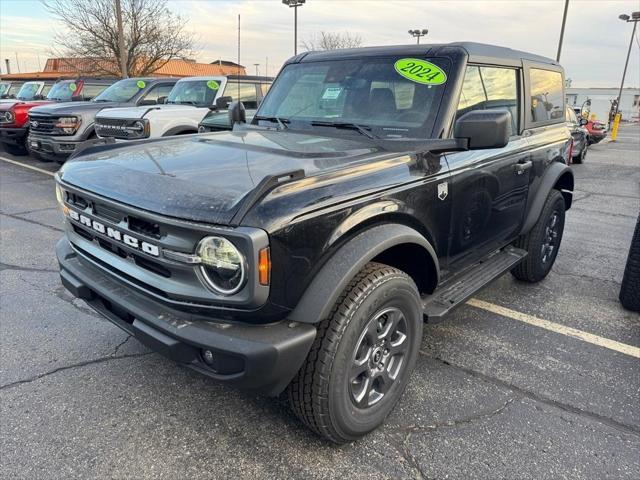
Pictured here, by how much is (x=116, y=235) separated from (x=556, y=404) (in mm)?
2552

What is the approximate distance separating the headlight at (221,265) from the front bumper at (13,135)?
11142 mm

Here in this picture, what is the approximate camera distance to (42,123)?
894cm

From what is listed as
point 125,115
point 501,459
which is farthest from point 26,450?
point 125,115

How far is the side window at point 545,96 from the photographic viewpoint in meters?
4.07

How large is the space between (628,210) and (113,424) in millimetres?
8608

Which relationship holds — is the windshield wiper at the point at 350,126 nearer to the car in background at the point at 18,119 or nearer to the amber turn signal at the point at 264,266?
the amber turn signal at the point at 264,266

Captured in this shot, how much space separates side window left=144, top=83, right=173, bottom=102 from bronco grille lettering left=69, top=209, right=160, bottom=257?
8407 millimetres

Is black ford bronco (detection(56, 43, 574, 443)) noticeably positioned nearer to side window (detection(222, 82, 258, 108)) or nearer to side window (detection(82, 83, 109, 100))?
side window (detection(222, 82, 258, 108))

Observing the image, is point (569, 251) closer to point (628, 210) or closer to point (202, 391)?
point (628, 210)

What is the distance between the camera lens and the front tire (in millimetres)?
2143

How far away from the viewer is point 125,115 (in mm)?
8094

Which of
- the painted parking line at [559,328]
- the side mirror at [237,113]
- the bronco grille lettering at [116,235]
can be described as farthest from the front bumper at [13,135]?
the painted parking line at [559,328]

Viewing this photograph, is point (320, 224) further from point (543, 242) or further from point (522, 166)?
point (543, 242)

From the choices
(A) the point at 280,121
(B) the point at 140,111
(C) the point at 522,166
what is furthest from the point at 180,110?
(C) the point at 522,166
